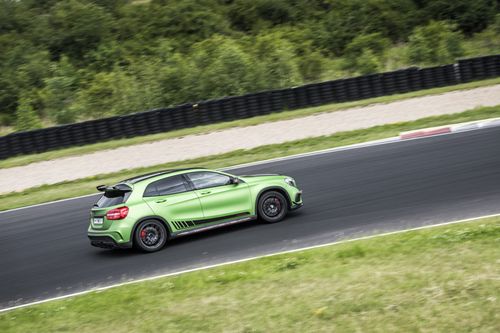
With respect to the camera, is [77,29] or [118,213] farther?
[77,29]

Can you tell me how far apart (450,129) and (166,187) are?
447 inches

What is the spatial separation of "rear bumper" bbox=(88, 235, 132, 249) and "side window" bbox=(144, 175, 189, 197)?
0.97 metres

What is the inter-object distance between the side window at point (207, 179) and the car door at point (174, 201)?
17cm

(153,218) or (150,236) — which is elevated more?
(153,218)

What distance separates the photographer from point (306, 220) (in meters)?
13.1

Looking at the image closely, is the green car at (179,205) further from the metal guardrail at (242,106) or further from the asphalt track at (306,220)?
the metal guardrail at (242,106)

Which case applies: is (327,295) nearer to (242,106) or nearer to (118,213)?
(118,213)

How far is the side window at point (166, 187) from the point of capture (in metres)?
12.6

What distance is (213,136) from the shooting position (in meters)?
25.3

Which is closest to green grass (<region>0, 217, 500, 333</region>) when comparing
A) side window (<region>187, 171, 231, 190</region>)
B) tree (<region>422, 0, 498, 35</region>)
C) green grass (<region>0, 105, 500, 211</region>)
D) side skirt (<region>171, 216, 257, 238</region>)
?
side skirt (<region>171, 216, 257, 238</region>)

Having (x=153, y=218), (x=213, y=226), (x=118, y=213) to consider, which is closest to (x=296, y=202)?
(x=213, y=226)

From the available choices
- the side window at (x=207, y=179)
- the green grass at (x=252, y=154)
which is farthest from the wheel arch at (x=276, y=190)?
the green grass at (x=252, y=154)

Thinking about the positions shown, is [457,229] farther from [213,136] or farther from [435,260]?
[213,136]

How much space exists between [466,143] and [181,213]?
9.22m
